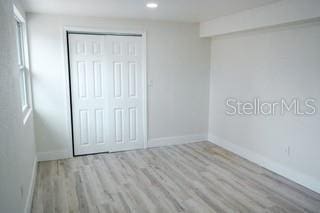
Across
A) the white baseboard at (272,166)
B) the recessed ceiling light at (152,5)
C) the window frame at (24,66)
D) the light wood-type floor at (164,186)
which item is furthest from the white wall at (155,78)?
the recessed ceiling light at (152,5)

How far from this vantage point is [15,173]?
2.11 m

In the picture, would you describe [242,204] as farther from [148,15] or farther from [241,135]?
[148,15]

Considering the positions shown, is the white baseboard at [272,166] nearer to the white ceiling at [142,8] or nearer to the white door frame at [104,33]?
the white door frame at [104,33]

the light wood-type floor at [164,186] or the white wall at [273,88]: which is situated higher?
the white wall at [273,88]

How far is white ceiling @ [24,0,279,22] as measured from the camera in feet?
10.7

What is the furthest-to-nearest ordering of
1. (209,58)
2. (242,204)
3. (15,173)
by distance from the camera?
(209,58) < (242,204) < (15,173)

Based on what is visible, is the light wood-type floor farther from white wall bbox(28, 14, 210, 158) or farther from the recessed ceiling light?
the recessed ceiling light

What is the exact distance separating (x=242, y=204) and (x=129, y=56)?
2.98 meters

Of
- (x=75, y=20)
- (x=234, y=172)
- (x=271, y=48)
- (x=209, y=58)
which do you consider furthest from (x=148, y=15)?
(x=234, y=172)

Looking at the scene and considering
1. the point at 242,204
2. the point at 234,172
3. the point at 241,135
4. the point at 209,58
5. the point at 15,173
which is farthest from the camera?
the point at 209,58

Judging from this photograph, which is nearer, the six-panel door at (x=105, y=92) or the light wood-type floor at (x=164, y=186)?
the light wood-type floor at (x=164, y=186)

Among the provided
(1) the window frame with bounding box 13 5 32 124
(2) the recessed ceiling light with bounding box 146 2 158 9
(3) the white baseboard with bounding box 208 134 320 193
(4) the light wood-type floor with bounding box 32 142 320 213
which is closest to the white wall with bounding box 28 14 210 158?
(1) the window frame with bounding box 13 5 32 124

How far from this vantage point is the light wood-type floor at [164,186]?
2.89 metres

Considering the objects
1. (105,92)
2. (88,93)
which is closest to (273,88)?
(105,92)
